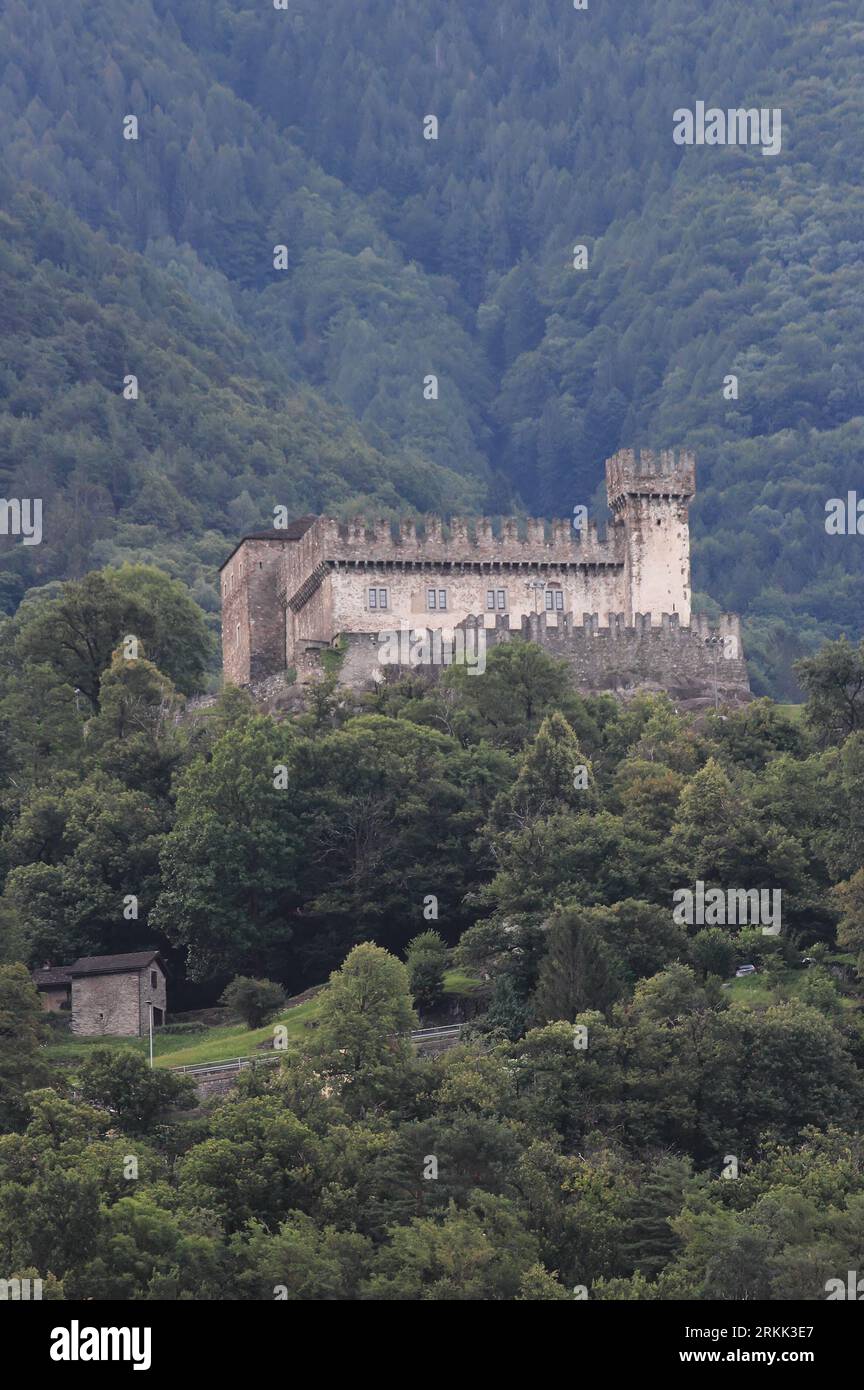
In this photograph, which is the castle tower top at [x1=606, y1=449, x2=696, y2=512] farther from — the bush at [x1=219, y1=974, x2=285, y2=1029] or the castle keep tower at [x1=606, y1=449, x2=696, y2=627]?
the bush at [x1=219, y1=974, x2=285, y2=1029]

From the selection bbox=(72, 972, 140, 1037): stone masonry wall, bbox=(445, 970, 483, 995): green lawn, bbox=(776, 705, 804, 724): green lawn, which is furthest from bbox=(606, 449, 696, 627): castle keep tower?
bbox=(72, 972, 140, 1037): stone masonry wall

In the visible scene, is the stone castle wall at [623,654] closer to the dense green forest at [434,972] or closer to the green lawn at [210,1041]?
the dense green forest at [434,972]

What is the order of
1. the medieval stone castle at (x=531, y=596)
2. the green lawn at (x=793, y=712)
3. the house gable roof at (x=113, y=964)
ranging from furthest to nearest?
the medieval stone castle at (x=531, y=596)
the green lawn at (x=793, y=712)
the house gable roof at (x=113, y=964)

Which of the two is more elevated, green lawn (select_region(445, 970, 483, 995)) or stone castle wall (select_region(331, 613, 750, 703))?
stone castle wall (select_region(331, 613, 750, 703))

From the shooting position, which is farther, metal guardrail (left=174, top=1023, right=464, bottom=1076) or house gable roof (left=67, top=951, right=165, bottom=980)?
house gable roof (left=67, top=951, right=165, bottom=980)

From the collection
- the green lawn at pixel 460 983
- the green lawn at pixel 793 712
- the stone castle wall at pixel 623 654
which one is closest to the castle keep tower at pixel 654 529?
the stone castle wall at pixel 623 654

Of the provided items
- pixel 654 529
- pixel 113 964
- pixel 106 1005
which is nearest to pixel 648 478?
pixel 654 529
